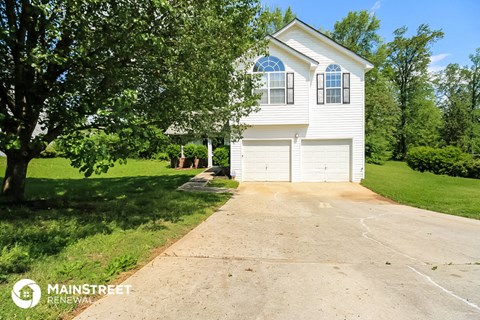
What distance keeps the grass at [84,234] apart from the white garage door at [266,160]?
5.32 meters

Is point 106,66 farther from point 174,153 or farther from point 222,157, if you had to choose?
point 174,153

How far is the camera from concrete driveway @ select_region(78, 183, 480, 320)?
2.96 m

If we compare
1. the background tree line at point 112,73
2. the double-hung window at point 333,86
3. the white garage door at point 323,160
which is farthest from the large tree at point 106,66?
the white garage door at point 323,160

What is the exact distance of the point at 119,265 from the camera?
390 cm

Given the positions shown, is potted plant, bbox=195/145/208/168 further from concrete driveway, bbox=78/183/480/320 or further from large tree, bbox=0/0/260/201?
concrete driveway, bbox=78/183/480/320

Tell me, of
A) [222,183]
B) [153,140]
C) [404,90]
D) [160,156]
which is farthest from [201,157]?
[404,90]

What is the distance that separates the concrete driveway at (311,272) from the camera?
9.72 feet

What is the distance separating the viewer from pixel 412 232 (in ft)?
20.4

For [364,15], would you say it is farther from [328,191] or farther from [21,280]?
[21,280]

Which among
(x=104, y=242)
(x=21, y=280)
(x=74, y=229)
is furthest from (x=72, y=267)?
(x=74, y=229)

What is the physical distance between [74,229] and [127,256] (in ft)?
6.86

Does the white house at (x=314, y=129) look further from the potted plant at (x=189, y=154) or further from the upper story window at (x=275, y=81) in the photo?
the potted plant at (x=189, y=154)

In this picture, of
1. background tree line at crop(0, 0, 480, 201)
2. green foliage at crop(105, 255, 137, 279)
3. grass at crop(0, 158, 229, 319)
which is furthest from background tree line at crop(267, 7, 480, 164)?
green foliage at crop(105, 255, 137, 279)

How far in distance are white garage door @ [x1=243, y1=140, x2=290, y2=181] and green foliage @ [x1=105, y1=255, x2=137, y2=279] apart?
36.6 ft
